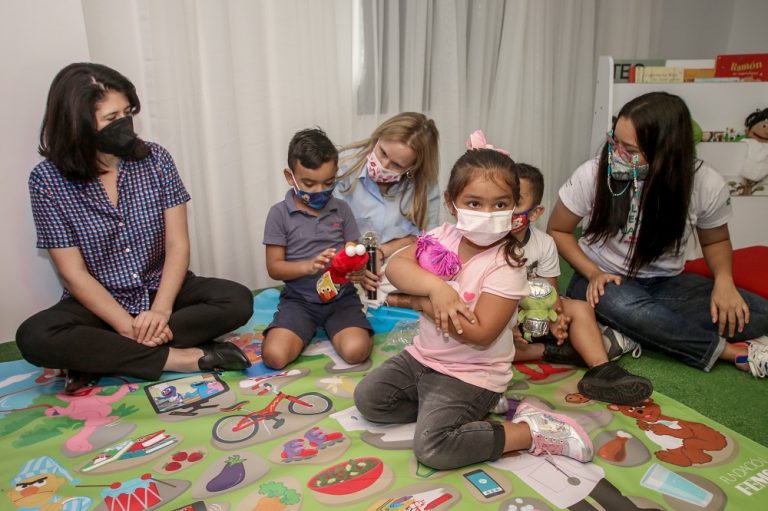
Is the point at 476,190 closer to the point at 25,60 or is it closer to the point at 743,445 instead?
the point at 743,445

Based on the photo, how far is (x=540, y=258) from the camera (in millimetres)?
1666

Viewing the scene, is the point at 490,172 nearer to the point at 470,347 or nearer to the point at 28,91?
the point at 470,347

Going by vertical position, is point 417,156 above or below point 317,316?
above

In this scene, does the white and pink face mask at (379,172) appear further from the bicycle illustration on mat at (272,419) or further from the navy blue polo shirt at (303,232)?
the bicycle illustration on mat at (272,419)

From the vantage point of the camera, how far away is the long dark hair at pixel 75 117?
151 cm

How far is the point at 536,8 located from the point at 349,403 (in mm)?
2269

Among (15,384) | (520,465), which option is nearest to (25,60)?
(15,384)

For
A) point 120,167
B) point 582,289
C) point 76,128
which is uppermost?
point 76,128

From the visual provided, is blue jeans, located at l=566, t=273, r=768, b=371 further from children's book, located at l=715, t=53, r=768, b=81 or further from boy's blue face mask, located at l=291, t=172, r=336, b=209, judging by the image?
children's book, located at l=715, t=53, r=768, b=81

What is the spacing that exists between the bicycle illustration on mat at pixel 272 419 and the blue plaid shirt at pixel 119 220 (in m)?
0.54

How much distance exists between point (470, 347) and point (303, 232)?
2.52ft

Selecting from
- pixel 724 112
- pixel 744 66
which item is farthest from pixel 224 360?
pixel 744 66

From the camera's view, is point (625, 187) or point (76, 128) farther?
point (625, 187)

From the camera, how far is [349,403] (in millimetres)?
1465
